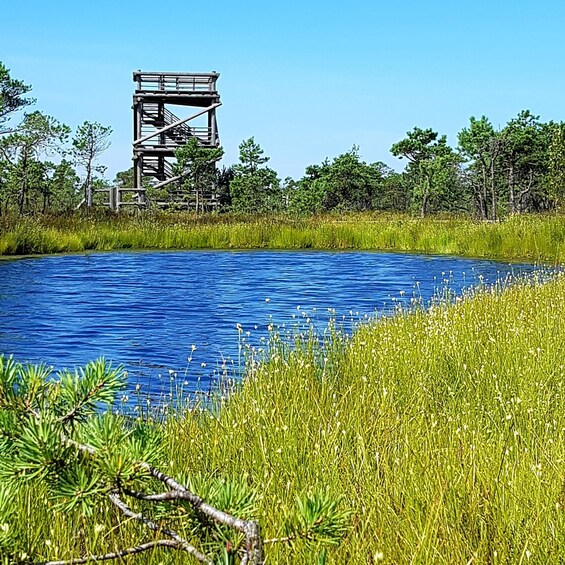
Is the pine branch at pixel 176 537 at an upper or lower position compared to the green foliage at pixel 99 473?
lower

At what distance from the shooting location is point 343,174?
51.2 meters

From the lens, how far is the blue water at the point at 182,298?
9.08 metres

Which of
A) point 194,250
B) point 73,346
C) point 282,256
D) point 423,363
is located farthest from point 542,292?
point 194,250

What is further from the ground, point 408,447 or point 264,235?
point 264,235

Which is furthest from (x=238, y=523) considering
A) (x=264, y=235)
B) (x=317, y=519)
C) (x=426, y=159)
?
(x=426, y=159)

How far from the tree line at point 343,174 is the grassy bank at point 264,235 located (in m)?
8.00

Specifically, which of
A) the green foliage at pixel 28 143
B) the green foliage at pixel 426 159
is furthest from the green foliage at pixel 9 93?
the green foliage at pixel 426 159

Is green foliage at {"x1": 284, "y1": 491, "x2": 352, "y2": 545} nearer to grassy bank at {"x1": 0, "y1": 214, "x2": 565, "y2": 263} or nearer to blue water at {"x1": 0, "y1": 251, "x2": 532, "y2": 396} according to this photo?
blue water at {"x1": 0, "y1": 251, "x2": 532, "y2": 396}

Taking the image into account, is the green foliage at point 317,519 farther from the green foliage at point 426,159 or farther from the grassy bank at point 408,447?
the green foliage at point 426,159

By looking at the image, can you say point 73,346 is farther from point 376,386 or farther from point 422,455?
point 422,455

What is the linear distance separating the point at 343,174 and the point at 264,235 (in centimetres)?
2551

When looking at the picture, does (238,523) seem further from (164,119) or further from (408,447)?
(164,119)

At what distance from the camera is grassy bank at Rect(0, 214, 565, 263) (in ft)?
71.1

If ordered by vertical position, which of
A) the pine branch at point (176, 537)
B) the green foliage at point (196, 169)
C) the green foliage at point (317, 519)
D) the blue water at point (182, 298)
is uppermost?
the green foliage at point (196, 169)
